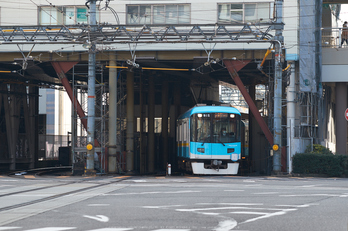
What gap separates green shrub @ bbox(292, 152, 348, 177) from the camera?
2509 cm

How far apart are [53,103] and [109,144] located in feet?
162

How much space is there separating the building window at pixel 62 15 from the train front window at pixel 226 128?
31.3ft

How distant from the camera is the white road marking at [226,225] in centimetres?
816

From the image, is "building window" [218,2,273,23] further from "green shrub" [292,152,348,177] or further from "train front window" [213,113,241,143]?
"green shrub" [292,152,348,177]

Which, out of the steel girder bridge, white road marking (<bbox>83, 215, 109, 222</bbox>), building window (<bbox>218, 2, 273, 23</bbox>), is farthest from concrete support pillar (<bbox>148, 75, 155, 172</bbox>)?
white road marking (<bbox>83, 215, 109, 222</bbox>)

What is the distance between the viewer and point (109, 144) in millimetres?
29531

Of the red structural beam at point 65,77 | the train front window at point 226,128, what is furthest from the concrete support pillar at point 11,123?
the train front window at point 226,128

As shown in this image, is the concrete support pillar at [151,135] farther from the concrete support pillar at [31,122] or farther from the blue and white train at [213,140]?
the blue and white train at [213,140]

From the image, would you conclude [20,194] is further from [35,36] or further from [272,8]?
[272,8]

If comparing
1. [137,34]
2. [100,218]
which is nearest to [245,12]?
[137,34]

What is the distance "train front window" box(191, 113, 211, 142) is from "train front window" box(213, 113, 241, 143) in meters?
0.29

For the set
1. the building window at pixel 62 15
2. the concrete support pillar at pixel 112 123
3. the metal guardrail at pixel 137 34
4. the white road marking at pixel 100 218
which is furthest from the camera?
the building window at pixel 62 15

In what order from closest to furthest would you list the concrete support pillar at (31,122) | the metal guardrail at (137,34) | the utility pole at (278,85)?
the utility pole at (278,85), the metal guardrail at (137,34), the concrete support pillar at (31,122)

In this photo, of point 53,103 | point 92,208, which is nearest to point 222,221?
point 92,208
